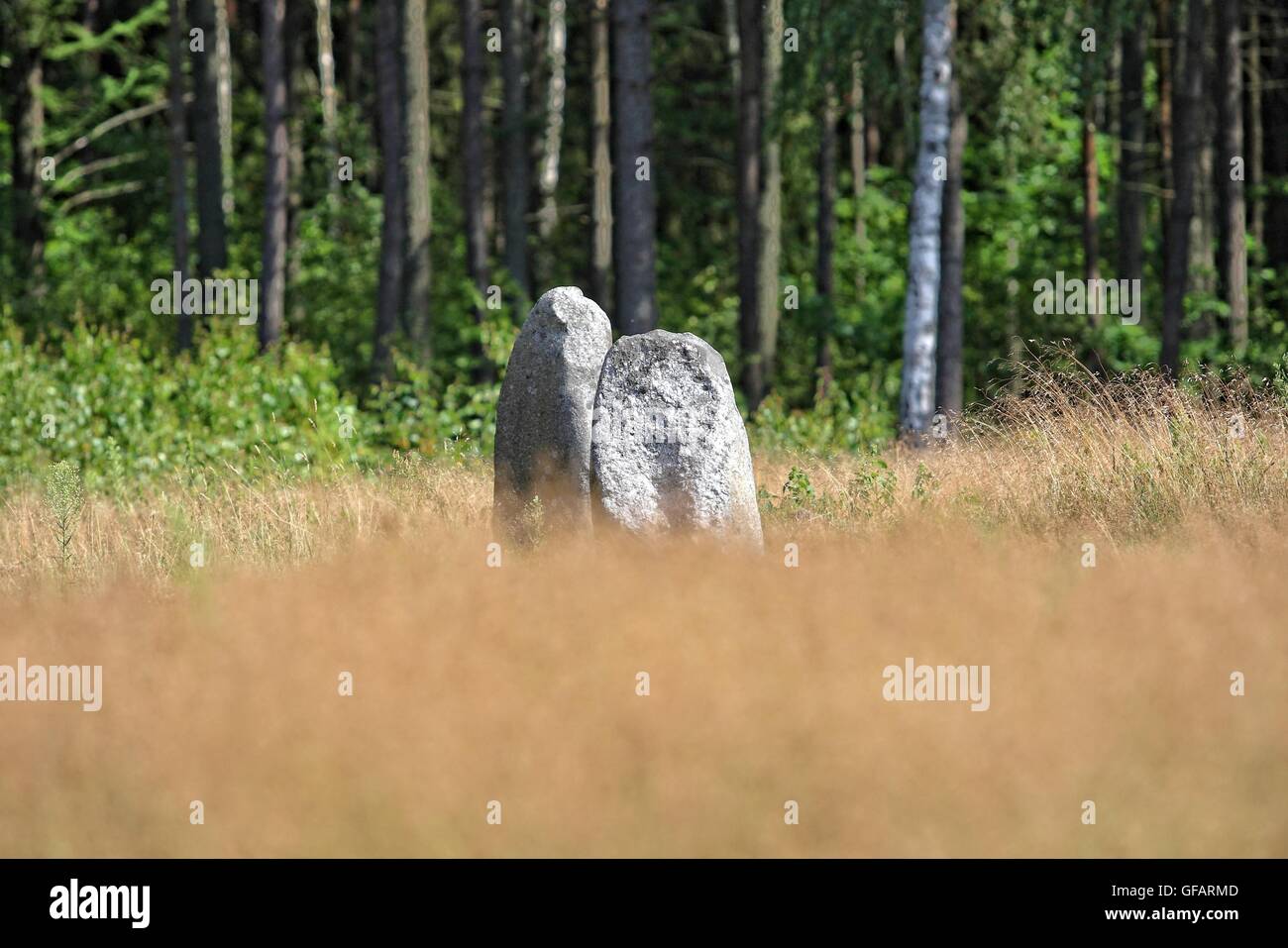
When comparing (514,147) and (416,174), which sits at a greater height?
(514,147)

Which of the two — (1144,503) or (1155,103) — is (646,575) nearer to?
(1144,503)

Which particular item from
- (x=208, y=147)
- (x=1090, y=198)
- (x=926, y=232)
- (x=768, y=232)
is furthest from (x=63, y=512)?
Result: (x=1090, y=198)

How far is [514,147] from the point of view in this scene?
21594 mm

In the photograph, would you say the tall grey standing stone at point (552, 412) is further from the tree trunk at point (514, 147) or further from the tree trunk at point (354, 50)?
the tree trunk at point (354, 50)

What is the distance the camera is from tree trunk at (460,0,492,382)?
20.2 metres

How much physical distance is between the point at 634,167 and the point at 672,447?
25.5 feet

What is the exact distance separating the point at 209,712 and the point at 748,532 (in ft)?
10.7

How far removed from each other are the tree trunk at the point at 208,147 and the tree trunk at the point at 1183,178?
40.3 feet

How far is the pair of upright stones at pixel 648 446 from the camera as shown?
830 centimetres

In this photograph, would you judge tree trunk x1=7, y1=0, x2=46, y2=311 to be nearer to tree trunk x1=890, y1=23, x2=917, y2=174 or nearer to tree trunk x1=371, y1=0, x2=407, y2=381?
tree trunk x1=371, y1=0, x2=407, y2=381

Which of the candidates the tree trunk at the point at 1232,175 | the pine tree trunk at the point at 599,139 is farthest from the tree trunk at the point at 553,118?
the tree trunk at the point at 1232,175

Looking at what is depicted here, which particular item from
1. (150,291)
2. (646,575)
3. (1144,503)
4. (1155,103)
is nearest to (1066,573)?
(1144,503)

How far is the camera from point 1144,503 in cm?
877

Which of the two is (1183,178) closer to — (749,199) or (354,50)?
(749,199)
